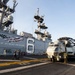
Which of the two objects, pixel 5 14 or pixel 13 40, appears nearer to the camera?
pixel 13 40

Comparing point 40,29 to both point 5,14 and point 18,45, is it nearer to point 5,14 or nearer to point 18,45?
point 5,14

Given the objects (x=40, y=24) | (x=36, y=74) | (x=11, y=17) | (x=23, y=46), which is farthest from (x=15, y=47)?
(x=40, y=24)

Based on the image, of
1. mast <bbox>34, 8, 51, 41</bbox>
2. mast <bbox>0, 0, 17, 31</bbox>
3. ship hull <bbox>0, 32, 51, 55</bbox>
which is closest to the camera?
ship hull <bbox>0, 32, 51, 55</bbox>

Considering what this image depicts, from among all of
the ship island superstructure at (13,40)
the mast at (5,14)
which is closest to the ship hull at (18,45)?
the ship island superstructure at (13,40)

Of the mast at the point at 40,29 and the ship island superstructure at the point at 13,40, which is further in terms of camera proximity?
the mast at the point at 40,29

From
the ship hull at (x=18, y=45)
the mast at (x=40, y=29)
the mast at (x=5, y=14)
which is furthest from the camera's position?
the mast at (x=40, y=29)

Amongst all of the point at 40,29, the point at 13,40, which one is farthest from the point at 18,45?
the point at 40,29

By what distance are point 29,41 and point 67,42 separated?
29500 mm

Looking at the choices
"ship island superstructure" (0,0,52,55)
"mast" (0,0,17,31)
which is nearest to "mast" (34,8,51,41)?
"ship island superstructure" (0,0,52,55)

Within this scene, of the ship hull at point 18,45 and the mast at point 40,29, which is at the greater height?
the mast at point 40,29

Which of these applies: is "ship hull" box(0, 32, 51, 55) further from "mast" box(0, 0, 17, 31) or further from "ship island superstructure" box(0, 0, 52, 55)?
"mast" box(0, 0, 17, 31)

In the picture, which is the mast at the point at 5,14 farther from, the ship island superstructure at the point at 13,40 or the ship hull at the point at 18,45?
the ship hull at the point at 18,45

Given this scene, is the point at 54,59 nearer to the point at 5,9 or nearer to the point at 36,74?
the point at 36,74

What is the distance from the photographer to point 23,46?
2078 inches
